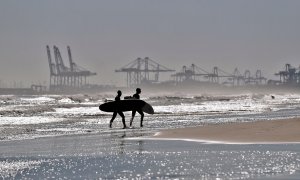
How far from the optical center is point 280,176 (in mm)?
10500

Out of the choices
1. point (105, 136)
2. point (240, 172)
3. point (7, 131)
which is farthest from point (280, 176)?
point (7, 131)

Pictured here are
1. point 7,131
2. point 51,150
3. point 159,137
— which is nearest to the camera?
point 51,150

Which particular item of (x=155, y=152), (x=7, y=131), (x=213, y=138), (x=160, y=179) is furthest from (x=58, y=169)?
(x=7, y=131)

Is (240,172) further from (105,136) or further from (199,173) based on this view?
(105,136)

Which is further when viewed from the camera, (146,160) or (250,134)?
(250,134)

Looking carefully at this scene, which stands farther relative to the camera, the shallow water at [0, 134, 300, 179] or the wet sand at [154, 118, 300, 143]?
the wet sand at [154, 118, 300, 143]

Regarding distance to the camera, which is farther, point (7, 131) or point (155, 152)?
point (7, 131)

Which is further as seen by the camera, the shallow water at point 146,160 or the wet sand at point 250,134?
the wet sand at point 250,134

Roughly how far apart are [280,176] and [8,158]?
646cm

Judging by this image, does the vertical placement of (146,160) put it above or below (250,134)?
below

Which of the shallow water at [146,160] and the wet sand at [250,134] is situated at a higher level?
the wet sand at [250,134]

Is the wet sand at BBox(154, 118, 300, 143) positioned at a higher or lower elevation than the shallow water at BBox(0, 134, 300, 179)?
higher

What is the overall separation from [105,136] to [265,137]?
5411mm

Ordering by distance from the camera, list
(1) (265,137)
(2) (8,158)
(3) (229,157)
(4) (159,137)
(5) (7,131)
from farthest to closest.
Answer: (5) (7,131)
(4) (159,137)
(1) (265,137)
(2) (8,158)
(3) (229,157)
